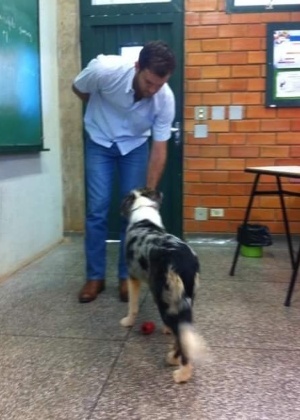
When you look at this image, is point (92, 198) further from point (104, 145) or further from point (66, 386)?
point (66, 386)

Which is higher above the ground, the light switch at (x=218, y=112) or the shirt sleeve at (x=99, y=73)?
the shirt sleeve at (x=99, y=73)

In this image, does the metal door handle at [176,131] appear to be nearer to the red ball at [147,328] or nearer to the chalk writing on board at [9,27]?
the chalk writing on board at [9,27]

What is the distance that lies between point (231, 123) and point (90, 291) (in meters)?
2.19

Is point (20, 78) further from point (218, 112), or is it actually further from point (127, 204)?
point (218, 112)

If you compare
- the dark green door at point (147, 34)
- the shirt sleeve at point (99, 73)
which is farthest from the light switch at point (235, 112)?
the shirt sleeve at point (99, 73)

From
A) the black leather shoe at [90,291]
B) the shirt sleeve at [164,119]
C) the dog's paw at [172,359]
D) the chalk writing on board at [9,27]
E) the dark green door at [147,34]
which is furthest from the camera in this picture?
the dark green door at [147,34]

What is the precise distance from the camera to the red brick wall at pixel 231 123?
403cm

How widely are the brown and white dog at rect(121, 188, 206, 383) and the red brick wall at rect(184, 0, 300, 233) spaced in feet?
6.67

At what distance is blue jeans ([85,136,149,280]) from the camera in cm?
279

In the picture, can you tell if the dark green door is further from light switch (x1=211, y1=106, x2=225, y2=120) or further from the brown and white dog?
the brown and white dog

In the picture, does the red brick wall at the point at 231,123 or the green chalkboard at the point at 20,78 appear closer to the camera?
the green chalkboard at the point at 20,78

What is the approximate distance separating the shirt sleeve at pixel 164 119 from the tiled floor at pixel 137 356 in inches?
40.0

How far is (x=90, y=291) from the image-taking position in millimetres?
2789

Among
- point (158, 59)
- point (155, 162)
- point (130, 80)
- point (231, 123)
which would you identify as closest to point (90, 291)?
point (155, 162)
